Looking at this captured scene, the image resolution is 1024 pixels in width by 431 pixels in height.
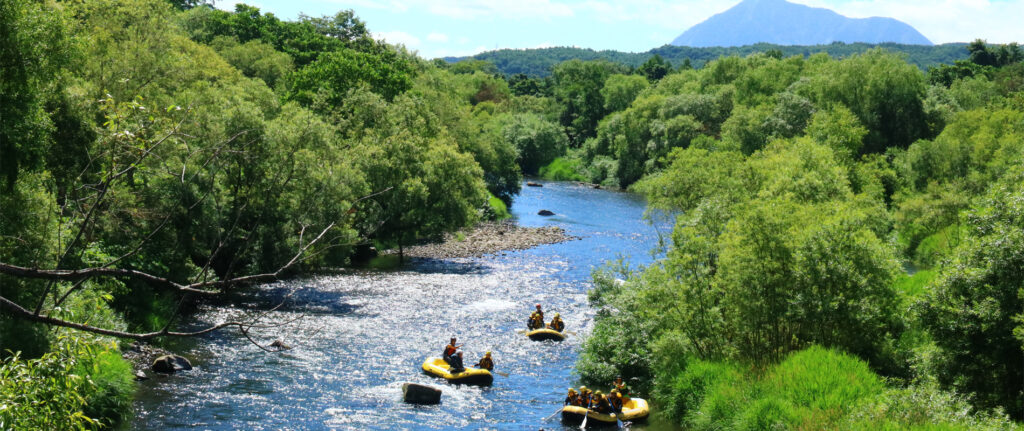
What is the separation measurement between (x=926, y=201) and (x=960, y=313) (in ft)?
103

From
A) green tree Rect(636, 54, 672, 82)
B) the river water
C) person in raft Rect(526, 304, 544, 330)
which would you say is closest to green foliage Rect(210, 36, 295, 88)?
the river water

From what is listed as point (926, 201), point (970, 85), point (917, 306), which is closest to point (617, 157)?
point (970, 85)

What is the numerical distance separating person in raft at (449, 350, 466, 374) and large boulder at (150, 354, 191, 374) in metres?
8.63

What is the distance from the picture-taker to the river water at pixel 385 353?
2095 cm

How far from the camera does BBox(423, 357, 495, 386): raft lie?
24438 mm

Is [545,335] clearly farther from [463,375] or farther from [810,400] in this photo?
[810,400]

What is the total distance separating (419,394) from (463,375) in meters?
2.34

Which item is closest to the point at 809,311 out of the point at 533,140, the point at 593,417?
the point at 593,417

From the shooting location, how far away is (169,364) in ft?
76.7

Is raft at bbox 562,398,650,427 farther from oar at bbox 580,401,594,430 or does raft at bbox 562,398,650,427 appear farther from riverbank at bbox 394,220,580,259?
riverbank at bbox 394,220,580,259

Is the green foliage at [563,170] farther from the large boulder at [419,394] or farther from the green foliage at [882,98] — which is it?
the large boulder at [419,394]

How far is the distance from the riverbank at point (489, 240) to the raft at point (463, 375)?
2155 centimetres

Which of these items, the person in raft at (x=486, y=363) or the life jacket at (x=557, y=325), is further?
the life jacket at (x=557, y=325)

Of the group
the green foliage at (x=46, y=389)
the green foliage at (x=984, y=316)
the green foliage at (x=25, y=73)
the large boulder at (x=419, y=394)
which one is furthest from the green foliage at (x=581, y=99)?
the green foliage at (x=46, y=389)
